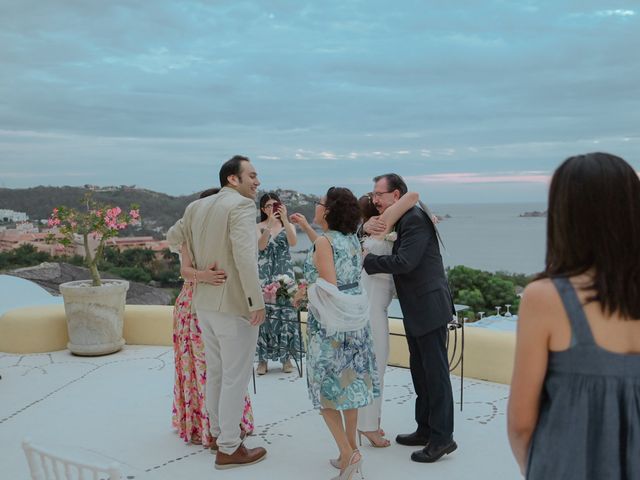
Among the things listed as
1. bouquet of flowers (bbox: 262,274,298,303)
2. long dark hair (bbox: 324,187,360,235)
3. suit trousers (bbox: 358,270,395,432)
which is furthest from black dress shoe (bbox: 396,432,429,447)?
bouquet of flowers (bbox: 262,274,298,303)

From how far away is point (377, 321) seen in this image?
12.7 feet

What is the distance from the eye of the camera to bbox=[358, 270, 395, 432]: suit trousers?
12.7 ft

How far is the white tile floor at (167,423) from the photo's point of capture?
12.1ft

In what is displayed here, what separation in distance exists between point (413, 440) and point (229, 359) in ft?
4.07

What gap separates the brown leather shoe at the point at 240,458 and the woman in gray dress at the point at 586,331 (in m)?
2.44

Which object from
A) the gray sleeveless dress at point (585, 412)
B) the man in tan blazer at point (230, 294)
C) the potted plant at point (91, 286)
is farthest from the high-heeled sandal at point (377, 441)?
the potted plant at point (91, 286)

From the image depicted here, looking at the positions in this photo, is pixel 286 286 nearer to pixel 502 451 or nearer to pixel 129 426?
pixel 129 426

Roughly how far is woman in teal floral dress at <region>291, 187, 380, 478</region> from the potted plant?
3.23 meters

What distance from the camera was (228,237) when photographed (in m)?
3.60

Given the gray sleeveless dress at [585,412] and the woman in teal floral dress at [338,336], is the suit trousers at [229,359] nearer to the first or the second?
the woman in teal floral dress at [338,336]

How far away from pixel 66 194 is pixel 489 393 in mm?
5480

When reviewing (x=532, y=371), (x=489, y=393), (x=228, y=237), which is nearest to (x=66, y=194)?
(x=228, y=237)

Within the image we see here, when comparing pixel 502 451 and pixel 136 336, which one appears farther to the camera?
pixel 136 336

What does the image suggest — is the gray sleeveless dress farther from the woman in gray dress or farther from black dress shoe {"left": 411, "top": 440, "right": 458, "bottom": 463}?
black dress shoe {"left": 411, "top": 440, "right": 458, "bottom": 463}
